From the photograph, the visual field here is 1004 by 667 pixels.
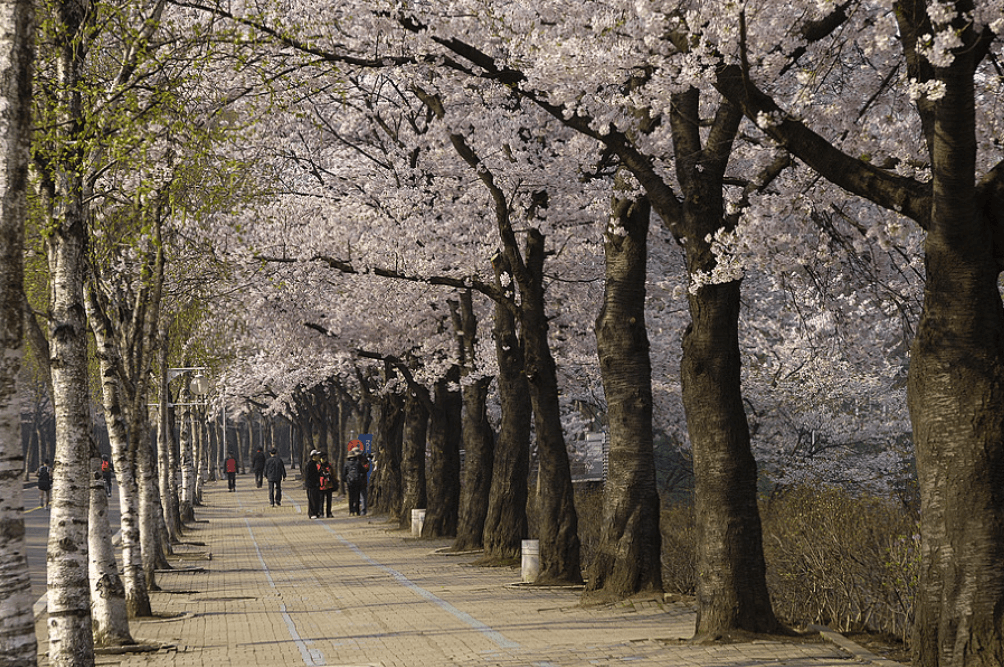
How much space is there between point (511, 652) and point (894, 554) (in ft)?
13.2

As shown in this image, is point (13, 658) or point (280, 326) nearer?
point (13, 658)

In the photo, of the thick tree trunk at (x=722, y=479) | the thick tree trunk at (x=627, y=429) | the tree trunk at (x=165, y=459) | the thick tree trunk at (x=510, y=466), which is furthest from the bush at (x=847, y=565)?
the tree trunk at (x=165, y=459)

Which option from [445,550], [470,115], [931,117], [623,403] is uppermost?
[470,115]

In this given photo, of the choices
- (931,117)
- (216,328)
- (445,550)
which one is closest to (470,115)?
(445,550)

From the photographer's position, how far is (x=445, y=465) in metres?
29.2

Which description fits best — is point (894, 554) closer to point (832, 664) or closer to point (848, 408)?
point (832, 664)

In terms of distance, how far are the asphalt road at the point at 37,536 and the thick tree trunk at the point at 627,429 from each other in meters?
7.00

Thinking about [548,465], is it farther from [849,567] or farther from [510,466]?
[849,567]

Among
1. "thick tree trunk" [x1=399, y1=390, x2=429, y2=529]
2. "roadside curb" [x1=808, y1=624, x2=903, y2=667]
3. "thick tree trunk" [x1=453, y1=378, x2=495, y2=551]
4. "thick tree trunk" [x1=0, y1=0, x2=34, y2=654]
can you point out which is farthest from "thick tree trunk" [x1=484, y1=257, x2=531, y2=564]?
"thick tree trunk" [x1=0, y1=0, x2=34, y2=654]

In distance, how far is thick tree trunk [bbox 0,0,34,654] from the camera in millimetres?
7055

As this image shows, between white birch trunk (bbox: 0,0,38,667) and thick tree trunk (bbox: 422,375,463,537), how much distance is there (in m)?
21.3

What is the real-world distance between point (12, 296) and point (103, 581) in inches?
271

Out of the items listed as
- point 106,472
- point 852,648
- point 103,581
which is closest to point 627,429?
point 852,648

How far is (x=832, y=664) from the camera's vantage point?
32.9 feet
